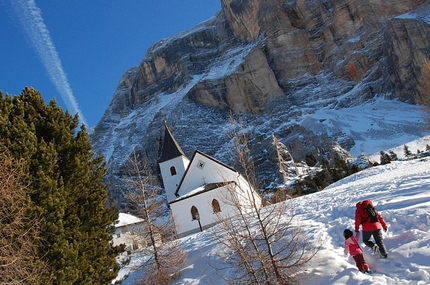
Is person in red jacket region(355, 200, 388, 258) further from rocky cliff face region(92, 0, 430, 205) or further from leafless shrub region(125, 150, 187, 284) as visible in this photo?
rocky cliff face region(92, 0, 430, 205)

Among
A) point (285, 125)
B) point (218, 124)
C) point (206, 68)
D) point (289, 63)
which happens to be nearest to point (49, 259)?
point (285, 125)

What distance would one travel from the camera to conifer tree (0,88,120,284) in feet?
26.9

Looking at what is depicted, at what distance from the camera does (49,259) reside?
26.6 ft

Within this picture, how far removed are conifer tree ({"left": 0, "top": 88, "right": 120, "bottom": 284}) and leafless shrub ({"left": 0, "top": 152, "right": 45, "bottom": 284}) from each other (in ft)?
0.94

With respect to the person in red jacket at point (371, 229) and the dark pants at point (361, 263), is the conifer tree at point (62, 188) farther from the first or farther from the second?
the person in red jacket at point (371, 229)

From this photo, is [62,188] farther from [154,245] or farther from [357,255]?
[357,255]

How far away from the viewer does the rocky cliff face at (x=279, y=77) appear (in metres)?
71.9

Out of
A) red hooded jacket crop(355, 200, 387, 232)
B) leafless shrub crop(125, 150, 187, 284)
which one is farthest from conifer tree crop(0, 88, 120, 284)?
red hooded jacket crop(355, 200, 387, 232)

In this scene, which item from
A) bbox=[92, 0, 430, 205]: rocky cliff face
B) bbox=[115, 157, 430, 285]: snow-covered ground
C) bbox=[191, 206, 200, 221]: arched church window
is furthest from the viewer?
bbox=[92, 0, 430, 205]: rocky cliff face

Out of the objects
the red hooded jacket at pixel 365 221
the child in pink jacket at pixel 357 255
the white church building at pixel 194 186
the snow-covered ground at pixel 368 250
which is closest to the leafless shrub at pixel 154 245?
the snow-covered ground at pixel 368 250

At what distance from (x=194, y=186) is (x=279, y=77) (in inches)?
3128

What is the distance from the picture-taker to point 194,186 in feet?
85.5

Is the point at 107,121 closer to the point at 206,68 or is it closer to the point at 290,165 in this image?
the point at 206,68

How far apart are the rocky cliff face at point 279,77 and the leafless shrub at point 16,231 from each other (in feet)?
163
